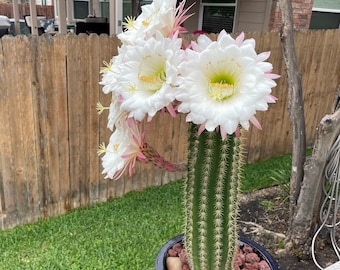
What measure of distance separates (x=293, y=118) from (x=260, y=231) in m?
0.88

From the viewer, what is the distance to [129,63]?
1.15 meters

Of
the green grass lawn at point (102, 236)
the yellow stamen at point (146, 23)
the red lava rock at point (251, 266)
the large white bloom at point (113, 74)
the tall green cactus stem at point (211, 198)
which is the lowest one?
the green grass lawn at point (102, 236)

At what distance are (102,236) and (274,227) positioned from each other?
52.0 inches

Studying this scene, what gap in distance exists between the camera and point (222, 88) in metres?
1.05

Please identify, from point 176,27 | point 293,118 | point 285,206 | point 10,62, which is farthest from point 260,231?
point 10,62

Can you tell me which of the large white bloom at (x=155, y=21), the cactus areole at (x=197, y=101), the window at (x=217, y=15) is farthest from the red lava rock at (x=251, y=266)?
the window at (x=217, y=15)

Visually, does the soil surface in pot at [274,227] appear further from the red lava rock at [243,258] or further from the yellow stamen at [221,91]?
the yellow stamen at [221,91]

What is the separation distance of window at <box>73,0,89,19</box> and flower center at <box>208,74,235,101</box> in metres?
9.81

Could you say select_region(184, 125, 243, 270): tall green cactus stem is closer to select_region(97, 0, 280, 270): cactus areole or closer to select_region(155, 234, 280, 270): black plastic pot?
select_region(97, 0, 280, 270): cactus areole

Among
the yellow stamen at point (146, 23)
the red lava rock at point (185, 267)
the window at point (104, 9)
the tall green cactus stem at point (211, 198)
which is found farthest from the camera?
the window at point (104, 9)

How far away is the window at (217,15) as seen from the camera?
638 cm

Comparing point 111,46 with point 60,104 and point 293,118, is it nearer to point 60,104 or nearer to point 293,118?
point 60,104

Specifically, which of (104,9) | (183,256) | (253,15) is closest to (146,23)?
(183,256)

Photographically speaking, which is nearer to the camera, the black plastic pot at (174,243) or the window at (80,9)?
the black plastic pot at (174,243)
